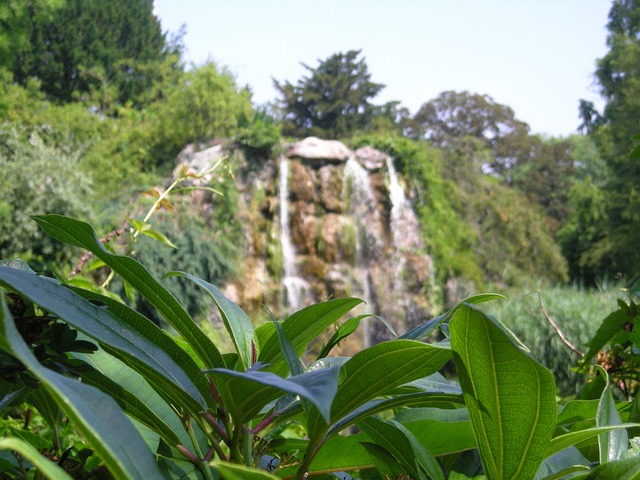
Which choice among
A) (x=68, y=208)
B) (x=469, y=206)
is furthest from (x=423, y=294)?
(x=68, y=208)

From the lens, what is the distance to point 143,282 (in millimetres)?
403

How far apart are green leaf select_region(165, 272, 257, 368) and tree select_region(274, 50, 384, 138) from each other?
2065 centimetres

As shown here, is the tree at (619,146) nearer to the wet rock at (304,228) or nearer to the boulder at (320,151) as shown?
the boulder at (320,151)

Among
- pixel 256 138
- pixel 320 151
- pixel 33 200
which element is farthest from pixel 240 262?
pixel 33 200

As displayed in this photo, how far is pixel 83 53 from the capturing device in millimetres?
20172

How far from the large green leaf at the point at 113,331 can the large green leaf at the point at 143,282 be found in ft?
0.06

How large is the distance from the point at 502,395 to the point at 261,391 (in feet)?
0.44

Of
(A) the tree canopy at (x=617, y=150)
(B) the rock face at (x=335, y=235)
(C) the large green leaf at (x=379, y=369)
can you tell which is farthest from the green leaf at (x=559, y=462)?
(A) the tree canopy at (x=617, y=150)

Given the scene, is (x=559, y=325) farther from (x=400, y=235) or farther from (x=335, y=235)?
(x=335, y=235)

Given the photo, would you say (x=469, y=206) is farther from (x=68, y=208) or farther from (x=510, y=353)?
(x=510, y=353)

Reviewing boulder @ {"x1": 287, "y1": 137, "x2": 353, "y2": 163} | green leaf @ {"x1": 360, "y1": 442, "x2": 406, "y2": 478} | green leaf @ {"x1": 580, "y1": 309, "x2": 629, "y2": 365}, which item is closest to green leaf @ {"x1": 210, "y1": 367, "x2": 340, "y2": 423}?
green leaf @ {"x1": 360, "y1": 442, "x2": 406, "y2": 478}

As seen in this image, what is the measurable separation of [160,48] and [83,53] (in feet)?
12.4

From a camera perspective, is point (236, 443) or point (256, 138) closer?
point (236, 443)

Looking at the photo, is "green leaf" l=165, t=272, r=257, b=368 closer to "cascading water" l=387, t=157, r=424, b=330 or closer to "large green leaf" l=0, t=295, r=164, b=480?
"large green leaf" l=0, t=295, r=164, b=480
